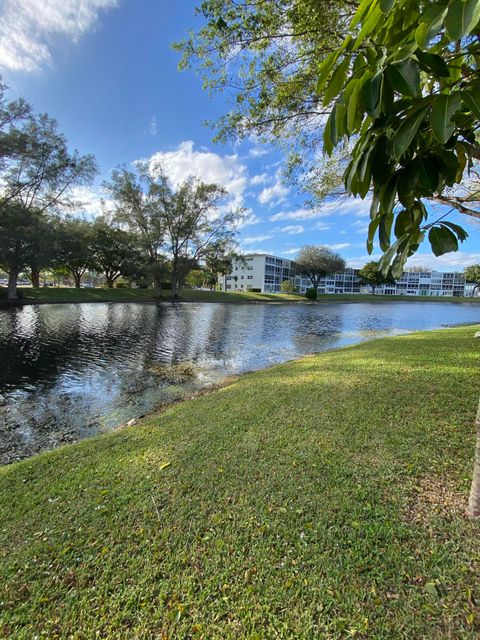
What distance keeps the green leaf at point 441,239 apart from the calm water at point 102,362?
5389 millimetres

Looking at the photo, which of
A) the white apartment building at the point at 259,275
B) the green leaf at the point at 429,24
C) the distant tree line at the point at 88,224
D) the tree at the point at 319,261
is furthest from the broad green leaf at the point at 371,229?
the white apartment building at the point at 259,275

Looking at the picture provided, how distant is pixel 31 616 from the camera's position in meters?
1.59

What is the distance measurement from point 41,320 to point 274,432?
18.3 meters

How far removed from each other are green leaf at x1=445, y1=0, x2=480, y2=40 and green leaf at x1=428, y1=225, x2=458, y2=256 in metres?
0.59

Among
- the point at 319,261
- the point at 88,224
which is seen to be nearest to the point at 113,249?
the point at 88,224

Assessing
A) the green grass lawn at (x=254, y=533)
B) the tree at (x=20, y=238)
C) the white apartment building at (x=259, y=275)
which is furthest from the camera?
the white apartment building at (x=259, y=275)

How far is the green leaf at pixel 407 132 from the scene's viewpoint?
3.03 feet

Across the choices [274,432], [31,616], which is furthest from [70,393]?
[31,616]

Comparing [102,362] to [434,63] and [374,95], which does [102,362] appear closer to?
[374,95]

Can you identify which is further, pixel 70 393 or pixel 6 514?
pixel 70 393

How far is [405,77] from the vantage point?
896 millimetres

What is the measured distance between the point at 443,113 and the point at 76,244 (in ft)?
137

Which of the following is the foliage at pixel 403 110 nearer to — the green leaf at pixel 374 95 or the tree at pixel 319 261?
the green leaf at pixel 374 95

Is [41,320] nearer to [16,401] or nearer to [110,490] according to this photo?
[16,401]
